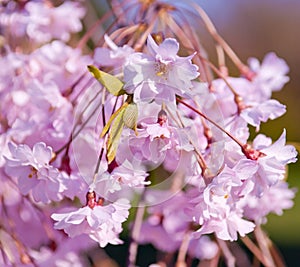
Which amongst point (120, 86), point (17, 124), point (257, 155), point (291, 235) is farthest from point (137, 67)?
point (291, 235)

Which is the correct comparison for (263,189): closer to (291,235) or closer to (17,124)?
(17,124)

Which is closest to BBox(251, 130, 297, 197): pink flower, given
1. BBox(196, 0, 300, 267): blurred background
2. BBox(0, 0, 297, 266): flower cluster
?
BBox(0, 0, 297, 266): flower cluster

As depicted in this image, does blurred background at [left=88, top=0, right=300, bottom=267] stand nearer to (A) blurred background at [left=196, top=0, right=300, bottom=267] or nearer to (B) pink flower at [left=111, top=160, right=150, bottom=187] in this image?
(A) blurred background at [left=196, top=0, right=300, bottom=267]

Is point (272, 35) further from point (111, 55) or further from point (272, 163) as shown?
point (272, 163)

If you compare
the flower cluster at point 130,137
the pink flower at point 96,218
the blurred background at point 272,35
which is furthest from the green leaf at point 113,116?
the blurred background at point 272,35

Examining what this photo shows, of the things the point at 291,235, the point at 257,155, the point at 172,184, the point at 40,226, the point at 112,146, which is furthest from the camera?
the point at 291,235

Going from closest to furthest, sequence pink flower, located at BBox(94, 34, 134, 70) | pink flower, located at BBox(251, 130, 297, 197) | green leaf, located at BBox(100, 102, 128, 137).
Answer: green leaf, located at BBox(100, 102, 128, 137) → pink flower, located at BBox(251, 130, 297, 197) → pink flower, located at BBox(94, 34, 134, 70)

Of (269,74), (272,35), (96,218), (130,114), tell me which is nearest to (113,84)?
(130,114)

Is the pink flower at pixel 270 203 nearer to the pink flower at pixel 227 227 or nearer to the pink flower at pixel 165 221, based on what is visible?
the pink flower at pixel 165 221
